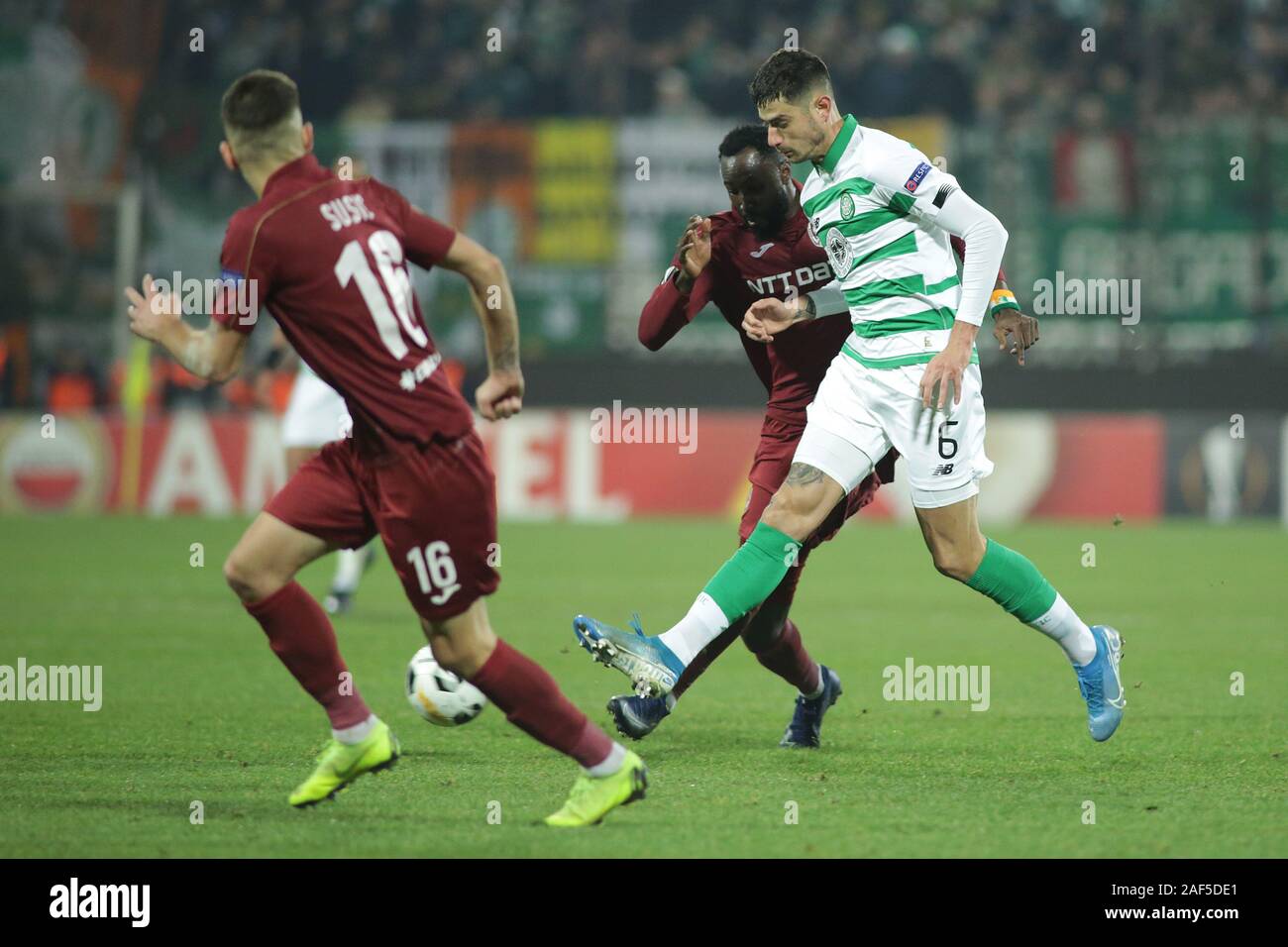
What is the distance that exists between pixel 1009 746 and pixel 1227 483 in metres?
11.1

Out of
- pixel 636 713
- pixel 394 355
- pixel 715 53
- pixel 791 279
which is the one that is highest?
pixel 715 53

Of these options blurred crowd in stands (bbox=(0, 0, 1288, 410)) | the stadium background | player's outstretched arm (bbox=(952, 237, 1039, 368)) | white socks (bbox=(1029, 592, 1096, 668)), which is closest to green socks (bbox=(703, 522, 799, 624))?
white socks (bbox=(1029, 592, 1096, 668))

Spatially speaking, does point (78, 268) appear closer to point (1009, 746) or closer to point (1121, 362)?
point (1121, 362)

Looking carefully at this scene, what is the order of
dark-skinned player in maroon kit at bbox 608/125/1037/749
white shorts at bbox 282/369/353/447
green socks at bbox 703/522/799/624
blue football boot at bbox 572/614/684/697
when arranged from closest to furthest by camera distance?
blue football boot at bbox 572/614/684/697, green socks at bbox 703/522/799/624, dark-skinned player in maroon kit at bbox 608/125/1037/749, white shorts at bbox 282/369/353/447

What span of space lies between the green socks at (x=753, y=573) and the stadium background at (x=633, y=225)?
10.3 meters

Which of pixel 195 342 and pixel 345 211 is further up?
pixel 345 211

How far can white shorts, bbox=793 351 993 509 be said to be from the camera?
237 inches

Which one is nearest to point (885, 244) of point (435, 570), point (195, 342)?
point (435, 570)

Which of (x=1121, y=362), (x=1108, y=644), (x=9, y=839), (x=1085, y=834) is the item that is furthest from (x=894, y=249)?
(x=1121, y=362)

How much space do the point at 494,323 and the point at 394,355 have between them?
290 millimetres

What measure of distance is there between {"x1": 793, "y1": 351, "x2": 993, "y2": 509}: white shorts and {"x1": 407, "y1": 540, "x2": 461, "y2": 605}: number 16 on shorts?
163cm

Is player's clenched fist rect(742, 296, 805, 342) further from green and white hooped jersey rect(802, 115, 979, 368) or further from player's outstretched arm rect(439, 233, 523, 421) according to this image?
player's outstretched arm rect(439, 233, 523, 421)

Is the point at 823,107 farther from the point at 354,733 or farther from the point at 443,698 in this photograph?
the point at 354,733

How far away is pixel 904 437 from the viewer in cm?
605
